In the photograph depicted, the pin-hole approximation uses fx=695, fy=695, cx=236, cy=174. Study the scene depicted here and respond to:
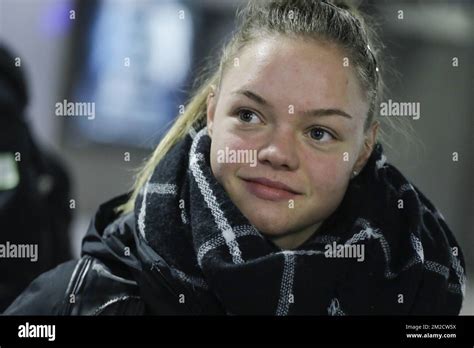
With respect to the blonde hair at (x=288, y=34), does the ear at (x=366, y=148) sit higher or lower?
lower

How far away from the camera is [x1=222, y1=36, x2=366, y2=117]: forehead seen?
1.16 meters

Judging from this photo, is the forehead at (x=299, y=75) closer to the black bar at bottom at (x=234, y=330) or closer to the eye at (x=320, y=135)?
the eye at (x=320, y=135)

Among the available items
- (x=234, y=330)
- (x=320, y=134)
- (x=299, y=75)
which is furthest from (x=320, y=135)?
(x=234, y=330)

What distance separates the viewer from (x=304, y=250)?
1.19m

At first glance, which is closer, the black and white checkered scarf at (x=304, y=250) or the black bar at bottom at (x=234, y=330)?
the black and white checkered scarf at (x=304, y=250)

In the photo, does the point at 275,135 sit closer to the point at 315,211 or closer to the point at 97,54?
the point at 315,211

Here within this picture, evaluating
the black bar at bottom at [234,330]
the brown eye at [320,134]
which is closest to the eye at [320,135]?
the brown eye at [320,134]

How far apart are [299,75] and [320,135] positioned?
11cm

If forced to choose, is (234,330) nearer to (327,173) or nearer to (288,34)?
(327,173)

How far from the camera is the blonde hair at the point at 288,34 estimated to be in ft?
3.80

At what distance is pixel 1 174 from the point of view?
4.30ft

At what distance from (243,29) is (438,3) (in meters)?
0.41

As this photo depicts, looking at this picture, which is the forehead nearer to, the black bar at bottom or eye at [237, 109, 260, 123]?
eye at [237, 109, 260, 123]

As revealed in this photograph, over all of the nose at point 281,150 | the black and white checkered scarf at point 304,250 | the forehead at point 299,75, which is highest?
the forehead at point 299,75
